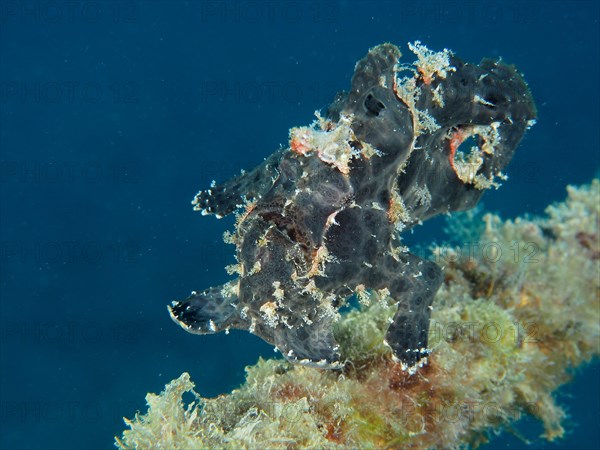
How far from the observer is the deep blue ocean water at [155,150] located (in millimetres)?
22297

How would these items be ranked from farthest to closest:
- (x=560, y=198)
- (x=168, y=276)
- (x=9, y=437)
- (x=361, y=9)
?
(x=361, y=9) → (x=560, y=198) → (x=168, y=276) → (x=9, y=437)

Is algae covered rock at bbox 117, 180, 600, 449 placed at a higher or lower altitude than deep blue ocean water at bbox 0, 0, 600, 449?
lower

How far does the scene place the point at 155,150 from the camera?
25.2 metres

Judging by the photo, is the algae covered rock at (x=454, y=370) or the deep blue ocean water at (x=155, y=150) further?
the deep blue ocean water at (x=155, y=150)

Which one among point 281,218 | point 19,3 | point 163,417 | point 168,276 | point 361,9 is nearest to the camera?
Answer: point 163,417

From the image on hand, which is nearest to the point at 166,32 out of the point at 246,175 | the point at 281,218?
the point at 246,175

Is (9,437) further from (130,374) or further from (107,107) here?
(107,107)

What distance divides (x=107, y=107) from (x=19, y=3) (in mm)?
8311

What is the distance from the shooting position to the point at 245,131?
26.5 metres

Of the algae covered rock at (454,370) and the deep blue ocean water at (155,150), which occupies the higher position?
the deep blue ocean water at (155,150)

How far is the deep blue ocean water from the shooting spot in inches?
878

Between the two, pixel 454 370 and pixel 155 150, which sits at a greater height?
pixel 155 150

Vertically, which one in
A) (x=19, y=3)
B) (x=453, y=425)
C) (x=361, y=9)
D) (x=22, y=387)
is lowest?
(x=453, y=425)

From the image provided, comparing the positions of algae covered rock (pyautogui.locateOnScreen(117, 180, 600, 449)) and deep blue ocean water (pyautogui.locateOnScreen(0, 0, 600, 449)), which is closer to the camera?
algae covered rock (pyautogui.locateOnScreen(117, 180, 600, 449))
